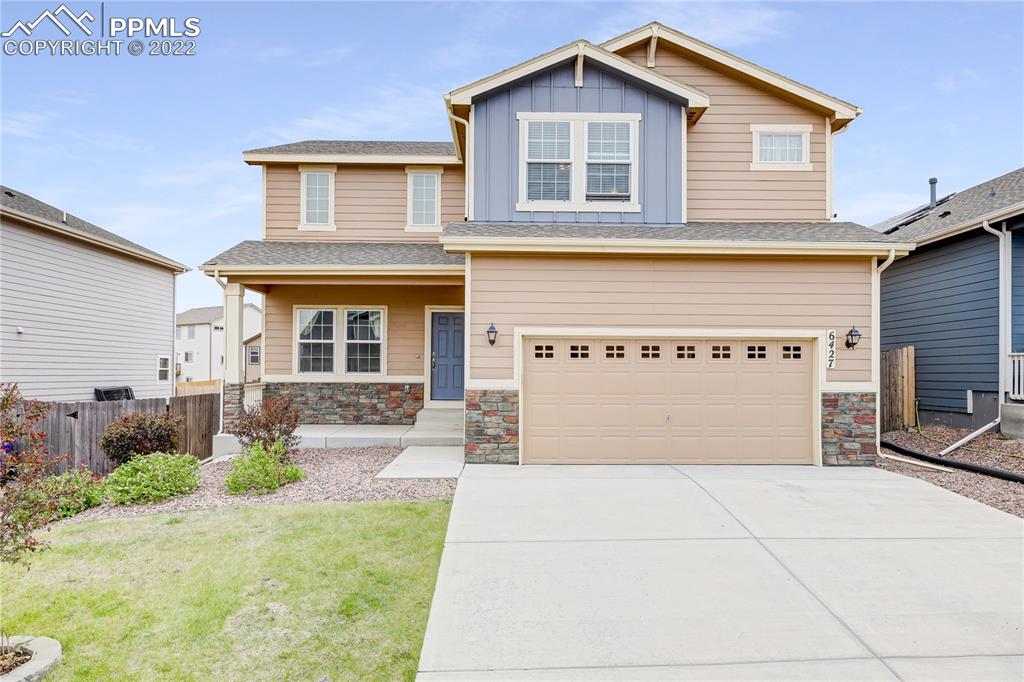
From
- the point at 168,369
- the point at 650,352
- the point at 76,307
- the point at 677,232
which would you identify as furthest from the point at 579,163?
the point at 168,369

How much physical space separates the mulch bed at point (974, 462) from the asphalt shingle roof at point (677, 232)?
3590 millimetres

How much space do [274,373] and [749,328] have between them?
948 cm

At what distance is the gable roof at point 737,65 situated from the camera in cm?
968

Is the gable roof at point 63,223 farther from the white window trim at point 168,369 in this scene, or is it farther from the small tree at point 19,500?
the small tree at point 19,500

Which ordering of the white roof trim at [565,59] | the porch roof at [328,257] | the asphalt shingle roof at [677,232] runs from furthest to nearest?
the porch roof at [328,257] < the white roof trim at [565,59] < the asphalt shingle roof at [677,232]

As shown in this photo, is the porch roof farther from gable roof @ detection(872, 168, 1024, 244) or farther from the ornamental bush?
gable roof @ detection(872, 168, 1024, 244)

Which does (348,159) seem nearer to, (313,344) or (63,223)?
(313,344)

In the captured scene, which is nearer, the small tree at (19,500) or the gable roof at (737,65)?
the small tree at (19,500)

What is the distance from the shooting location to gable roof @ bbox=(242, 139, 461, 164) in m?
11.5

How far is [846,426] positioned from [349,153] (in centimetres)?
1081

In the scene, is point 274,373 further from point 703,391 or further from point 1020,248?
point 1020,248

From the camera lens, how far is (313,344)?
11688 mm

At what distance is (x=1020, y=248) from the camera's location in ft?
32.0

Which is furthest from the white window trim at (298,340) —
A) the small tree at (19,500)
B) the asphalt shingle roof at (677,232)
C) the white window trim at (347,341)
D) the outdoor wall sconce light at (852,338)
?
the outdoor wall sconce light at (852,338)
